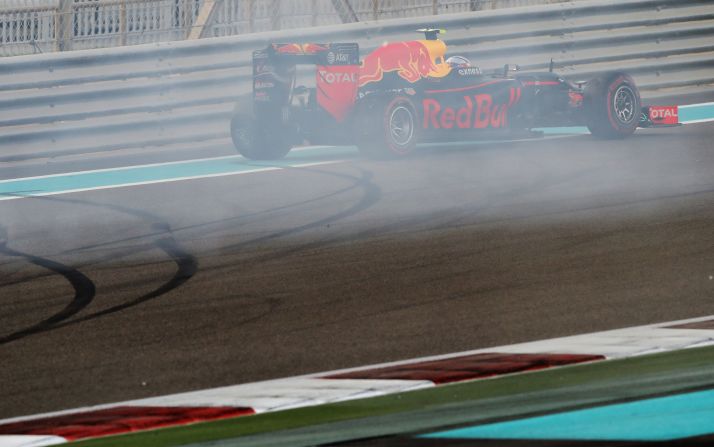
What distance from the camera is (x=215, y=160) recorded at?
47.1ft

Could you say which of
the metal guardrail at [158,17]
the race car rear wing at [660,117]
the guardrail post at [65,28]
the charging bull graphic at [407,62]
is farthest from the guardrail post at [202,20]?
the race car rear wing at [660,117]

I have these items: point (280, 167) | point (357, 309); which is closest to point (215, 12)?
point (280, 167)

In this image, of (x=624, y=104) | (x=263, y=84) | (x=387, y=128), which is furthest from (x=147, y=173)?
(x=624, y=104)

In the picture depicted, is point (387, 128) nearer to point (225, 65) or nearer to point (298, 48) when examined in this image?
point (298, 48)

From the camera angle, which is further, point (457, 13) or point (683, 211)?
point (457, 13)

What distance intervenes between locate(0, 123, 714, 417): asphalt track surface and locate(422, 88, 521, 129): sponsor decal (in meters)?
0.70

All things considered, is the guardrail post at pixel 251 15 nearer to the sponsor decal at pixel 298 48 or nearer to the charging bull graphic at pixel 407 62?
the charging bull graphic at pixel 407 62

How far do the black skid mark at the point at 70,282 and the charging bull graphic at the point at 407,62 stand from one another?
504cm

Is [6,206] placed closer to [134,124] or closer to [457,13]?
[134,124]

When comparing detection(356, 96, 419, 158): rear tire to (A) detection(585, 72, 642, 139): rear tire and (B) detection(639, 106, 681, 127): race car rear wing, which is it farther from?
(B) detection(639, 106, 681, 127): race car rear wing

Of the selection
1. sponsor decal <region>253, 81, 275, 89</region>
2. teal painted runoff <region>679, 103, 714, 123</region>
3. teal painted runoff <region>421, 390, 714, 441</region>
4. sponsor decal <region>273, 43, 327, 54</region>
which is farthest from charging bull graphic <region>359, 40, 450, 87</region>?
teal painted runoff <region>421, 390, 714, 441</region>

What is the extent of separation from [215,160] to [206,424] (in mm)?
9733

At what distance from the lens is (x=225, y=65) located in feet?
→ 49.3

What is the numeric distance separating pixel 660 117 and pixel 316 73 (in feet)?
12.9
